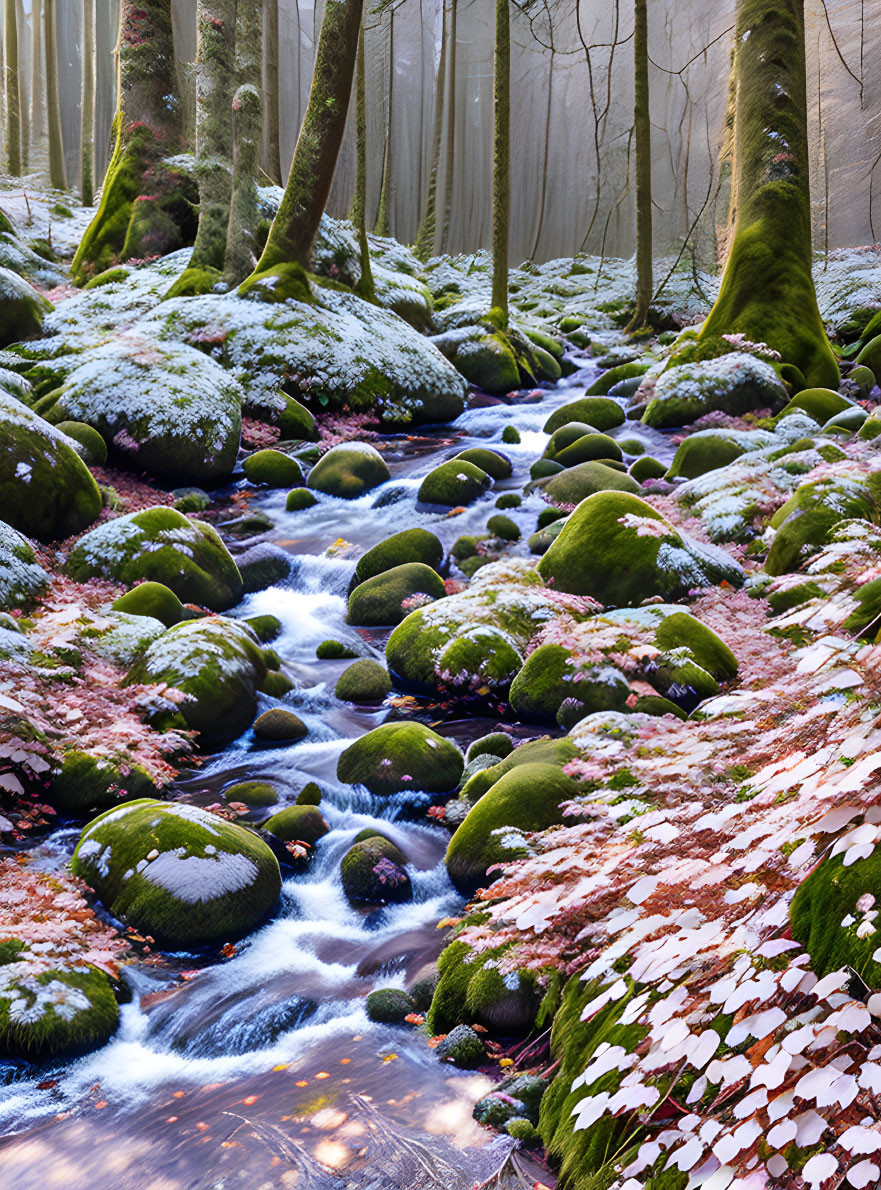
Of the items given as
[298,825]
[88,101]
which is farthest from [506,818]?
[88,101]

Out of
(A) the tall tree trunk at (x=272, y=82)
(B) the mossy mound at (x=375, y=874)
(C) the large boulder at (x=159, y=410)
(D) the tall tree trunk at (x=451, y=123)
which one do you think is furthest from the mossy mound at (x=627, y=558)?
(D) the tall tree trunk at (x=451, y=123)

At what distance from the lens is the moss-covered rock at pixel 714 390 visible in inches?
399

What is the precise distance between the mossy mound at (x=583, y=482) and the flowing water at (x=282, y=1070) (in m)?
4.24

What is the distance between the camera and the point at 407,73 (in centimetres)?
3472

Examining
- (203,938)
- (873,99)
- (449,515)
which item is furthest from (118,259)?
(873,99)

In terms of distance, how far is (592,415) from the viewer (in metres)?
11.8

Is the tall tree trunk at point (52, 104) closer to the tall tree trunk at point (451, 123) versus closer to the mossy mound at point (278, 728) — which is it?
the tall tree trunk at point (451, 123)

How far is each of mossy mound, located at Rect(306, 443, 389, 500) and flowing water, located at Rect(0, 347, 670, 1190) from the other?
480cm

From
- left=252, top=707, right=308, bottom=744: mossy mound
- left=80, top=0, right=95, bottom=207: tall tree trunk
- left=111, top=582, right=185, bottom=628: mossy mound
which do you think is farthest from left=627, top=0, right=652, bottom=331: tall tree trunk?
left=80, top=0, right=95, bottom=207: tall tree trunk

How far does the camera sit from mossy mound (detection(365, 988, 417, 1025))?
366cm

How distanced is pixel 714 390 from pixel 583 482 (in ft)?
9.26

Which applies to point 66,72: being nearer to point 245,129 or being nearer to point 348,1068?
point 245,129

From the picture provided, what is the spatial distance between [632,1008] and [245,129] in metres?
13.1

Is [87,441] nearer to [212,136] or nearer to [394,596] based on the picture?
[394,596]
